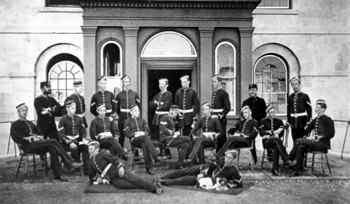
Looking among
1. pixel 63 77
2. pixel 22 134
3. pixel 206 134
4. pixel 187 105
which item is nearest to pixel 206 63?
pixel 187 105

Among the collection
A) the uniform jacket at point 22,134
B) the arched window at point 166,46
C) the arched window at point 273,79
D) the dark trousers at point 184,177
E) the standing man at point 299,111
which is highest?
the arched window at point 166,46

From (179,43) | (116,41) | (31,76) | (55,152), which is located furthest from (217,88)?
(31,76)

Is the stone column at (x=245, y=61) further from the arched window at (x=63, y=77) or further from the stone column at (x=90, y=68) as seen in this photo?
the arched window at (x=63, y=77)

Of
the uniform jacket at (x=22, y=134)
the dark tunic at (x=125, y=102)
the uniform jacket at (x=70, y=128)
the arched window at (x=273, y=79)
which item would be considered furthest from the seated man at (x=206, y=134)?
the arched window at (x=273, y=79)

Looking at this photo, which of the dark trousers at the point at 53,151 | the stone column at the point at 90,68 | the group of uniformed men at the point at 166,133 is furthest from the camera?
the stone column at the point at 90,68

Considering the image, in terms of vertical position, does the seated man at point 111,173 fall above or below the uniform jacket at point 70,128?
below

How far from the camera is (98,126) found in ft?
26.8

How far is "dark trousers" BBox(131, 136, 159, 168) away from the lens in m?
7.78

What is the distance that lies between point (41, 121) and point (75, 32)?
5.24 metres

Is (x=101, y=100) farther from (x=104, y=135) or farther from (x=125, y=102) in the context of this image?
(x=104, y=135)

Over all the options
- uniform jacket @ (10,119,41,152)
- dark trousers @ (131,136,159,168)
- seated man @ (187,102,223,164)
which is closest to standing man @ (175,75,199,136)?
seated man @ (187,102,223,164)

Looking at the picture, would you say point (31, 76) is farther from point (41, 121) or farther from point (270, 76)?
point (270, 76)

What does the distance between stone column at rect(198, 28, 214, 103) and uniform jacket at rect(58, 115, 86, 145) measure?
4246 mm

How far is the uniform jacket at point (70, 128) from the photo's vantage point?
7875mm
